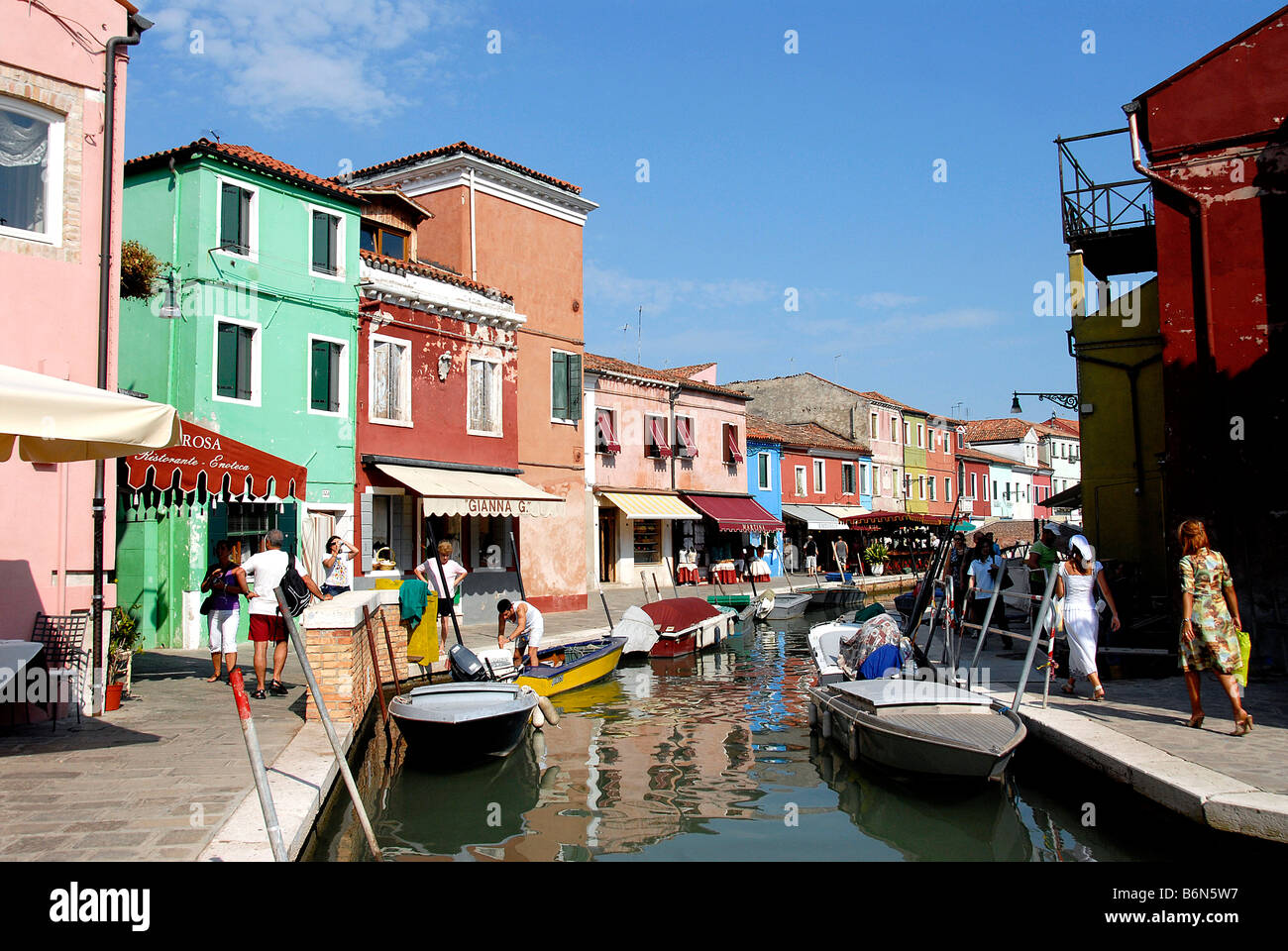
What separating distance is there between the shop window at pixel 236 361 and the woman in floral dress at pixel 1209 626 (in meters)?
14.5

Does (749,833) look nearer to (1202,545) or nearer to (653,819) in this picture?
(653,819)

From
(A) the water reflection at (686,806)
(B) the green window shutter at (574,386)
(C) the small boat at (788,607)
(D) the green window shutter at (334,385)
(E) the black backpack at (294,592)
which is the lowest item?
(A) the water reflection at (686,806)

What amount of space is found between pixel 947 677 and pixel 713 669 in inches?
282

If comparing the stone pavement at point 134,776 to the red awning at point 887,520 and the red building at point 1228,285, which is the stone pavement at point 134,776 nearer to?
the red building at point 1228,285

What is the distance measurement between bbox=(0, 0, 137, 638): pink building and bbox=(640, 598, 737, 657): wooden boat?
37.9 ft

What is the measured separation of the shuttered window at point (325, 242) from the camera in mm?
18562

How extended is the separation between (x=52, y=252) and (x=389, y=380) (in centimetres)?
1102

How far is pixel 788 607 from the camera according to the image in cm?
2625

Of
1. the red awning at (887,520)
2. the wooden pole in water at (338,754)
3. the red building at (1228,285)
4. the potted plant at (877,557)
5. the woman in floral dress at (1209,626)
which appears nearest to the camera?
the wooden pole in water at (338,754)

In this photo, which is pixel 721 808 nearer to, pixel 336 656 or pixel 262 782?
pixel 336 656

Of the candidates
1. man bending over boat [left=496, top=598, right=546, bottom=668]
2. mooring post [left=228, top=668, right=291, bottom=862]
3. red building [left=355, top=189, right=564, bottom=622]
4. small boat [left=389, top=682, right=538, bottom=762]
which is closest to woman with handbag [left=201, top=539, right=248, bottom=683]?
small boat [left=389, top=682, right=538, bottom=762]

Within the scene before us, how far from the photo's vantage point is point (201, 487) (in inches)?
409

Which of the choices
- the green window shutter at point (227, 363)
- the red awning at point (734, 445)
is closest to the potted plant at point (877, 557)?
the red awning at point (734, 445)

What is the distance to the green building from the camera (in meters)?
15.6
